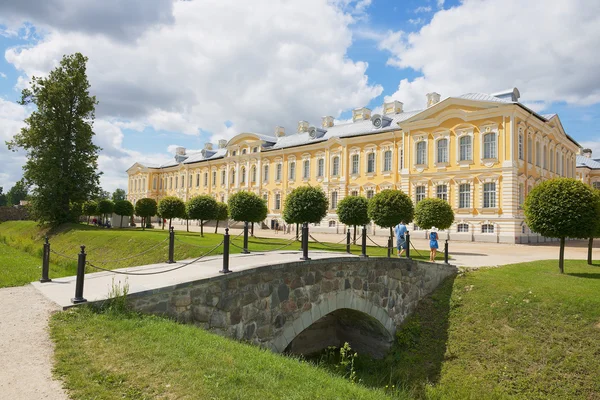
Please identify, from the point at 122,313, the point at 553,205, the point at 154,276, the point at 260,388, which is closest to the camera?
the point at 260,388

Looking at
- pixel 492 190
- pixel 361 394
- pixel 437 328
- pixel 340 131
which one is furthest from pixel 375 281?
pixel 340 131

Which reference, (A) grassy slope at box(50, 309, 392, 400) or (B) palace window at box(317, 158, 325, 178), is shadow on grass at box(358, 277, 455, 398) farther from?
(B) palace window at box(317, 158, 325, 178)

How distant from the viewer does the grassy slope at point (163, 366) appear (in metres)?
4.15

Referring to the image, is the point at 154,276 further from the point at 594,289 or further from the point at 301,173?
the point at 301,173

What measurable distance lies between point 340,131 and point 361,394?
3953cm

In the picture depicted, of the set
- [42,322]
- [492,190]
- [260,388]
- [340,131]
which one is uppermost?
[340,131]

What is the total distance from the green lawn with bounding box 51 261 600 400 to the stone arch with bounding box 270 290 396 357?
0.53 m

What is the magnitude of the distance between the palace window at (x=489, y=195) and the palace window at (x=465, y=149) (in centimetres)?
256

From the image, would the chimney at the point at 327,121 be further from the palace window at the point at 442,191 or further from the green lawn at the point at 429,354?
the green lawn at the point at 429,354

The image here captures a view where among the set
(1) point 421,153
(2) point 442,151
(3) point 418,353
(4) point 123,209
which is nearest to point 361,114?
(1) point 421,153

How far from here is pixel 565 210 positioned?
13.0 m

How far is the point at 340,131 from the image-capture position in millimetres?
43469

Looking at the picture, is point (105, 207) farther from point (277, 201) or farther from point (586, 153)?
point (586, 153)

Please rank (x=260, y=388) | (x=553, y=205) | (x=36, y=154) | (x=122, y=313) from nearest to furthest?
1. (x=260, y=388)
2. (x=122, y=313)
3. (x=553, y=205)
4. (x=36, y=154)
